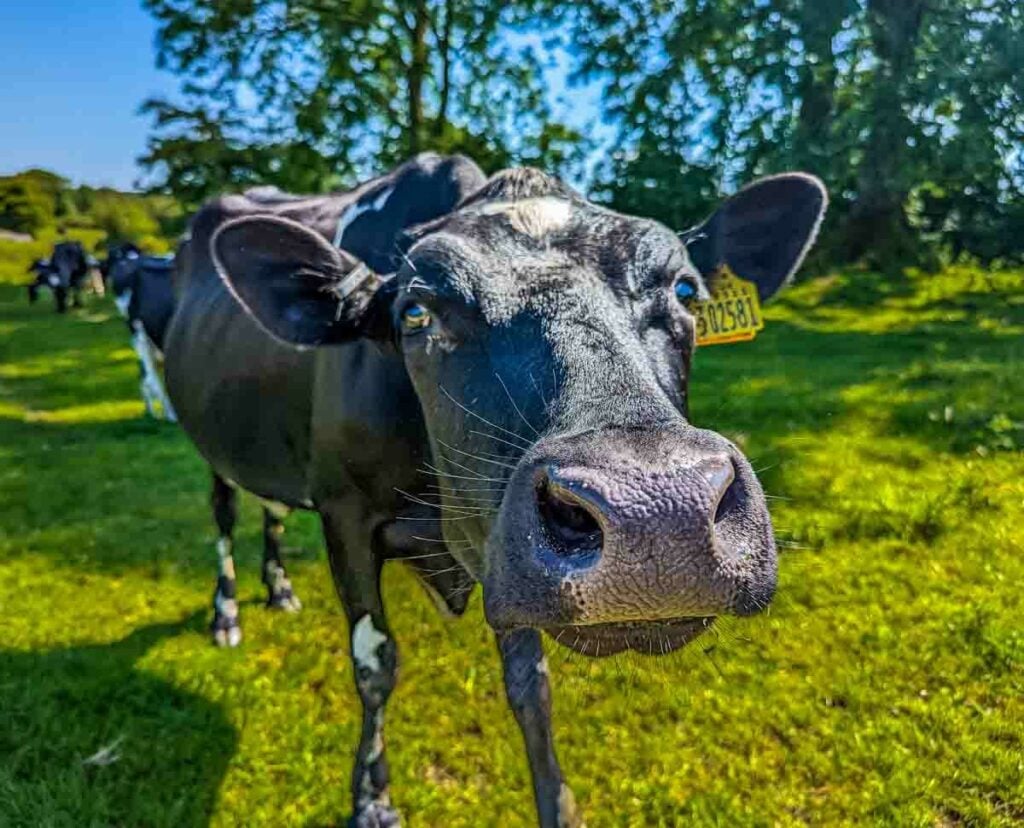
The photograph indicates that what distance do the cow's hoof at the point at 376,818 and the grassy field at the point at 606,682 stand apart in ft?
0.40

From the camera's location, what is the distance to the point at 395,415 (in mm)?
2684

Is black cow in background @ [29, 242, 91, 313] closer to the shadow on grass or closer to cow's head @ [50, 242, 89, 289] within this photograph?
cow's head @ [50, 242, 89, 289]

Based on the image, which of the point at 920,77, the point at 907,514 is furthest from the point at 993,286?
the point at 907,514

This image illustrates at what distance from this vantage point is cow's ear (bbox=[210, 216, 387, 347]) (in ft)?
8.16

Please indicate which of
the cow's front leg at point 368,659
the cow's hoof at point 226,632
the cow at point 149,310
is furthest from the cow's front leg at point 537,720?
the cow at point 149,310

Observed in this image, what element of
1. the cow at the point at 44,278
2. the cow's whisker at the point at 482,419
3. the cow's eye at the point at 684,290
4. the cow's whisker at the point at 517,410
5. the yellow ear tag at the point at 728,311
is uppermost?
the cow's eye at the point at 684,290

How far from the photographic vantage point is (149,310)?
318 inches

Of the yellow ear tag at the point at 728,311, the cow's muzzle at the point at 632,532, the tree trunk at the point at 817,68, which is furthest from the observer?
the tree trunk at the point at 817,68

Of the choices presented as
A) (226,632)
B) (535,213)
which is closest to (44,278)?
(226,632)

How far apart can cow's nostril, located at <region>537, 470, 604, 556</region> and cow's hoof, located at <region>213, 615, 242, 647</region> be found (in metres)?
3.38

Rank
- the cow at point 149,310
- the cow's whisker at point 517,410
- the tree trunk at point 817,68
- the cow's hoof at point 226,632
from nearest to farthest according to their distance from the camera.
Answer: the cow's whisker at point 517,410 → the cow's hoof at point 226,632 → the cow at point 149,310 → the tree trunk at point 817,68

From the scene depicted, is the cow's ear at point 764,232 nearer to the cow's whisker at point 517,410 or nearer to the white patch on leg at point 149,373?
the cow's whisker at point 517,410

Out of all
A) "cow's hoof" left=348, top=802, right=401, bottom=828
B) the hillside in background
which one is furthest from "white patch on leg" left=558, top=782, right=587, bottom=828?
the hillside in background

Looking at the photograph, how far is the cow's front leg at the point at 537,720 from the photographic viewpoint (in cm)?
268
